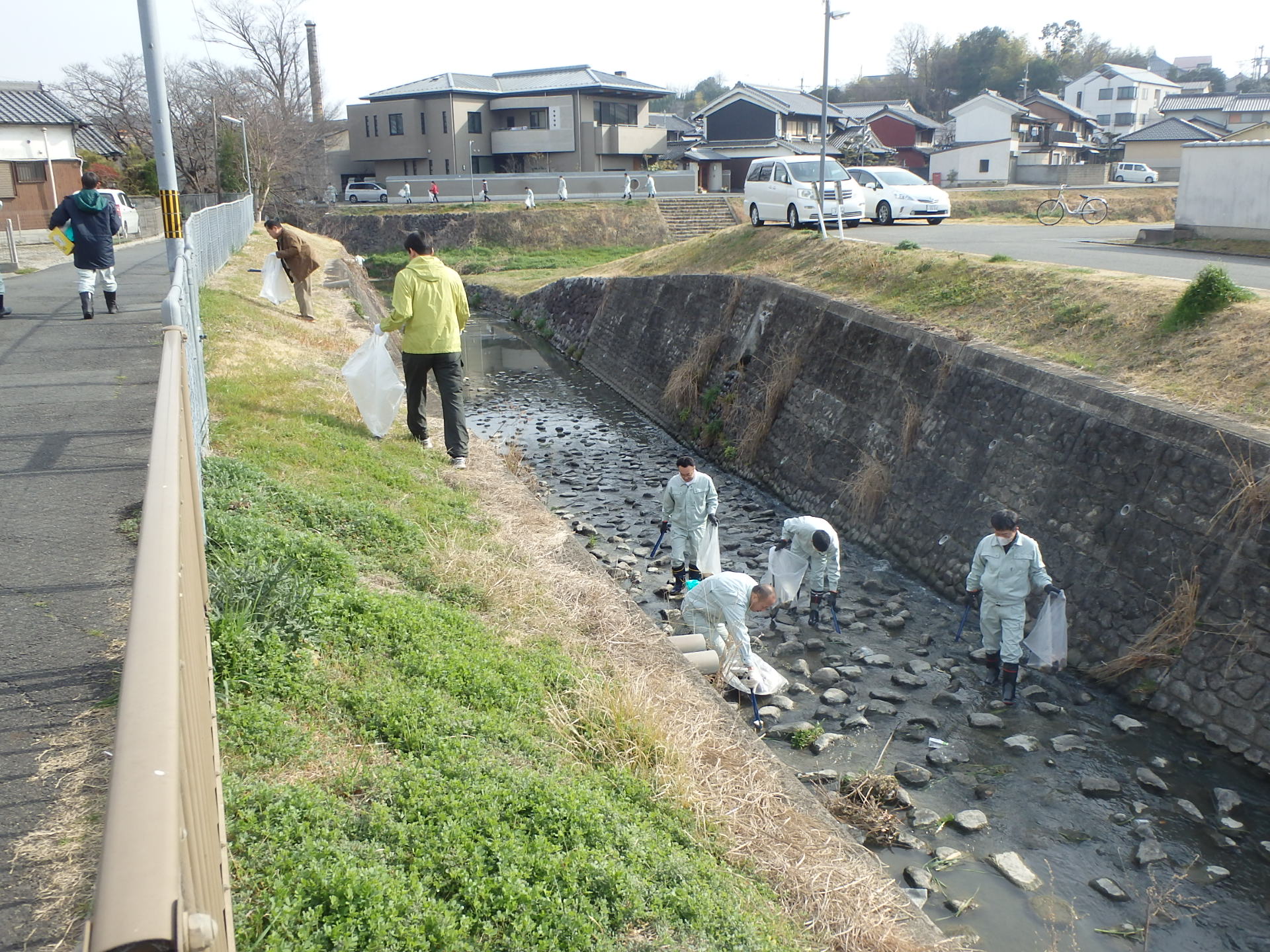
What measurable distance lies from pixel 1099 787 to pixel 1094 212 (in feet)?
94.3

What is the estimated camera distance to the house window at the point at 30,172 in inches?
1284

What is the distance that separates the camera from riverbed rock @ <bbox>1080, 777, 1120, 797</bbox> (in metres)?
7.38

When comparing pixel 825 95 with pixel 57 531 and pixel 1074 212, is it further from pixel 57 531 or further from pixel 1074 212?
pixel 57 531

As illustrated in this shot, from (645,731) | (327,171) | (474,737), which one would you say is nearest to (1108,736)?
(645,731)

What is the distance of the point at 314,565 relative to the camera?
6.60 metres

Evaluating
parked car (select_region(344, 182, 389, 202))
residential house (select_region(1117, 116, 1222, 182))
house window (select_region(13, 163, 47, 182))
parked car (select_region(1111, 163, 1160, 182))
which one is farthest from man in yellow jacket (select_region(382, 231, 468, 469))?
residential house (select_region(1117, 116, 1222, 182))

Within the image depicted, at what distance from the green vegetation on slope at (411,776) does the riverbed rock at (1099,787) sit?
3733 mm

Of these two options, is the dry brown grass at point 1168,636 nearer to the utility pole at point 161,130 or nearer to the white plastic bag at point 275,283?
the utility pole at point 161,130

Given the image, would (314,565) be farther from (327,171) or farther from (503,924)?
(327,171)

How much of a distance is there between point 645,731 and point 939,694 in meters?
4.09

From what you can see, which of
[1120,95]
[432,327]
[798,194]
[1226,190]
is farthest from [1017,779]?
[1120,95]

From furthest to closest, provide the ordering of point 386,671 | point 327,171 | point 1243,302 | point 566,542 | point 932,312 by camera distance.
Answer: point 327,171
point 932,312
point 1243,302
point 566,542
point 386,671

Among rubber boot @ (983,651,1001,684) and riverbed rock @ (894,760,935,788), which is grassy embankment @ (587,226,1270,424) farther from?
riverbed rock @ (894,760,935,788)

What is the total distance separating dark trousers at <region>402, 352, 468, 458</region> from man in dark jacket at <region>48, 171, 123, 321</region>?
17.4ft
